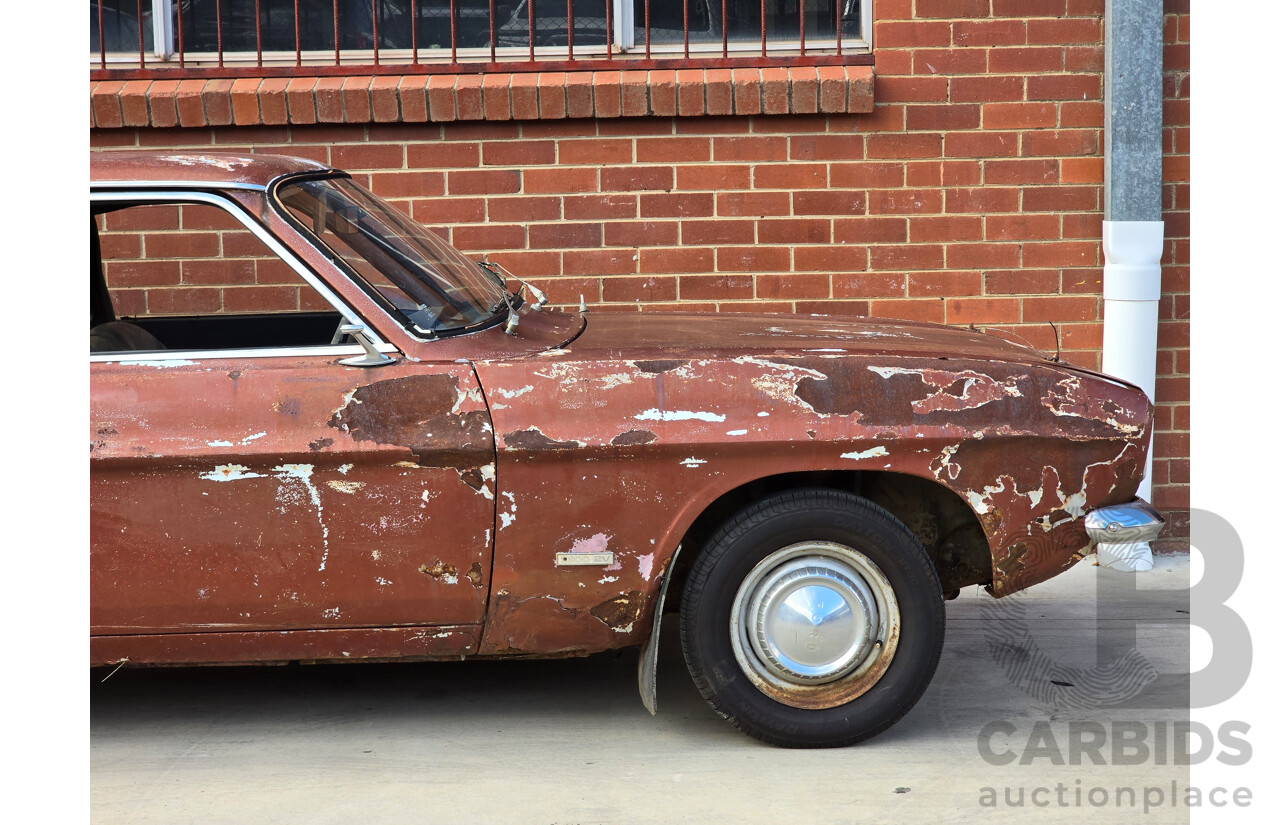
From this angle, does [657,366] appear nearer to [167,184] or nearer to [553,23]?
[167,184]

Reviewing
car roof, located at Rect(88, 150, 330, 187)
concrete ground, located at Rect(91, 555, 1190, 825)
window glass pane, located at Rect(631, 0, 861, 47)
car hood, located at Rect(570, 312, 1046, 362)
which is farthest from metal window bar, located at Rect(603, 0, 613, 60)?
concrete ground, located at Rect(91, 555, 1190, 825)

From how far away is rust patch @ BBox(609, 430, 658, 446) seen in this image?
11.0 feet

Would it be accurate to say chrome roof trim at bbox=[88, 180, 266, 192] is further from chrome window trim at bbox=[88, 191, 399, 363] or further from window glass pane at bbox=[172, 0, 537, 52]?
window glass pane at bbox=[172, 0, 537, 52]

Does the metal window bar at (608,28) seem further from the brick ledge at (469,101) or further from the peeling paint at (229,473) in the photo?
the peeling paint at (229,473)

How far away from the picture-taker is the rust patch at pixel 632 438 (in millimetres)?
3340

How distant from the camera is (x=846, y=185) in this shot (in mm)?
5586

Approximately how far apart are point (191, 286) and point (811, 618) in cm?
288

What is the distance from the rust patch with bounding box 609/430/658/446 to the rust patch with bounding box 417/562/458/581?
53 centimetres

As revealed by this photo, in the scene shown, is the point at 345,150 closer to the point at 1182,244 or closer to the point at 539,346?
the point at 539,346

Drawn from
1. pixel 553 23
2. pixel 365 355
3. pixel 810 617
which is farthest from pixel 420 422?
pixel 553 23

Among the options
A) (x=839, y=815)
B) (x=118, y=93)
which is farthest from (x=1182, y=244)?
(x=118, y=93)

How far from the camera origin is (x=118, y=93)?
5.48m

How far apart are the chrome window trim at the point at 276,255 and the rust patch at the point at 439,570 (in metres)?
0.58

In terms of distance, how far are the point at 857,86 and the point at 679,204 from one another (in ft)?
2.95
